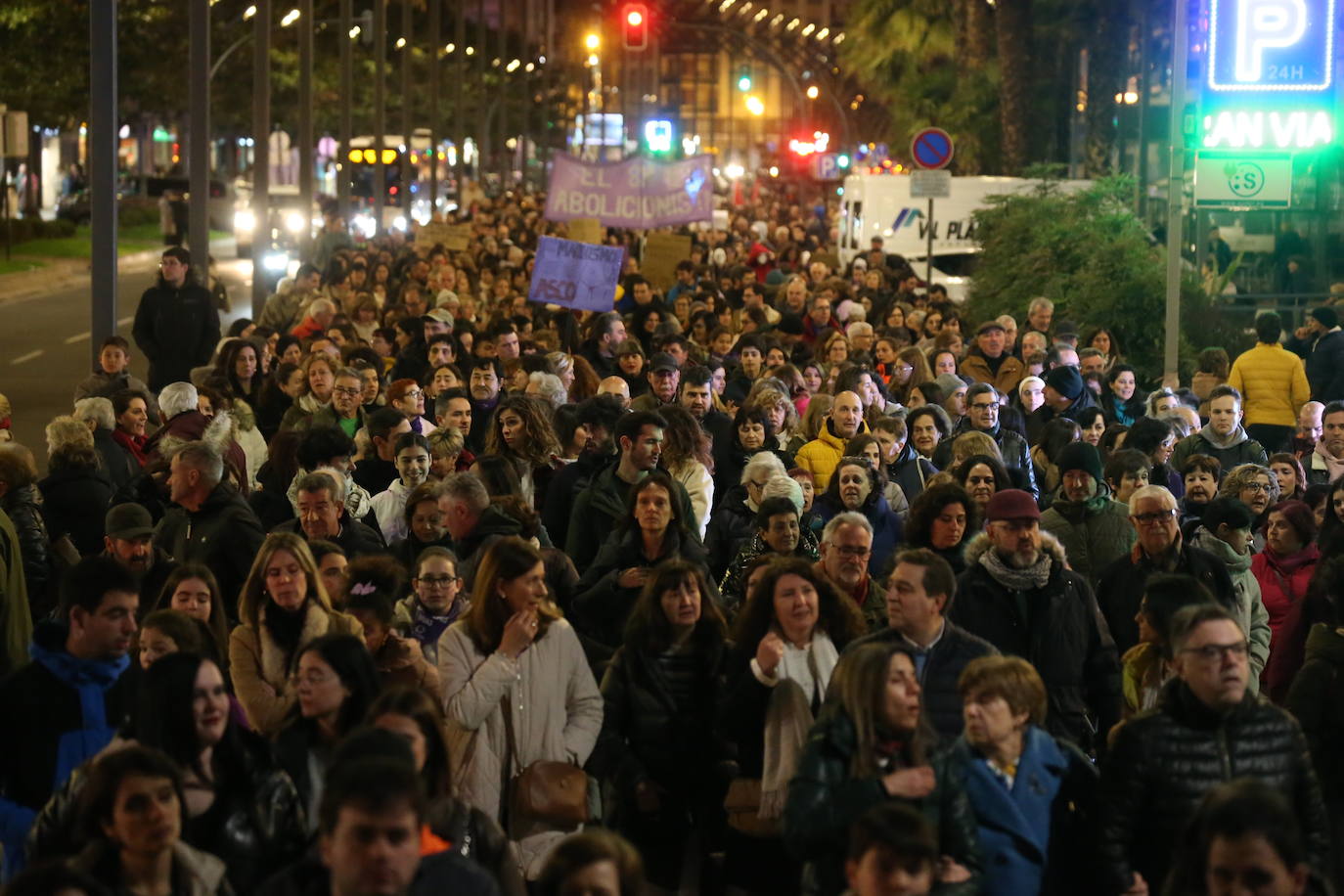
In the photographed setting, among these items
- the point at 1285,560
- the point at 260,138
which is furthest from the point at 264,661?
the point at 260,138

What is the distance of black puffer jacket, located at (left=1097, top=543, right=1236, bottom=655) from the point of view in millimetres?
9180

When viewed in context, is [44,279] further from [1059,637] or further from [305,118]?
[1059,637]

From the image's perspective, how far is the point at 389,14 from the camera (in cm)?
8175

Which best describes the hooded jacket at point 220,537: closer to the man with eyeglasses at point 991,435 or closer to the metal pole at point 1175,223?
the man with eyeglasses at point 991,435

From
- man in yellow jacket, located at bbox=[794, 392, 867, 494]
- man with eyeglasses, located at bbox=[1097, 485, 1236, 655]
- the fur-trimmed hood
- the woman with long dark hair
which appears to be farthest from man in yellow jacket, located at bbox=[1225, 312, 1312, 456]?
the woman with long dark hair

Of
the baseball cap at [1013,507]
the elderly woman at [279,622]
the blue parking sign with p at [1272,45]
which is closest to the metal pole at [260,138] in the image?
the blue parking sign with p at [1272,45]

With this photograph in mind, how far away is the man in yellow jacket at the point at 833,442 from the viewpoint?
41.0 feet

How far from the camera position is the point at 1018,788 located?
6.14m

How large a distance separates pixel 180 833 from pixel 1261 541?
292 inches

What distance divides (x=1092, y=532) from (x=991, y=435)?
108 inches

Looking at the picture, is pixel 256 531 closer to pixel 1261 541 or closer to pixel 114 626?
pixel 114 626

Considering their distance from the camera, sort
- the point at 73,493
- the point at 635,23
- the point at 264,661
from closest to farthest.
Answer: the point at 264,661, the point at 73,493, the point at 635,23

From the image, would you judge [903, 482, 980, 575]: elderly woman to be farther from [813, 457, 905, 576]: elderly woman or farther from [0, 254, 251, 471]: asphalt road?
[0, 254, 251, 471]: asphalt road

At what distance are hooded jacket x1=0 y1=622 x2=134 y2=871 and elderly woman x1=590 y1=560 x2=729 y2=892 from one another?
1.78 metres
